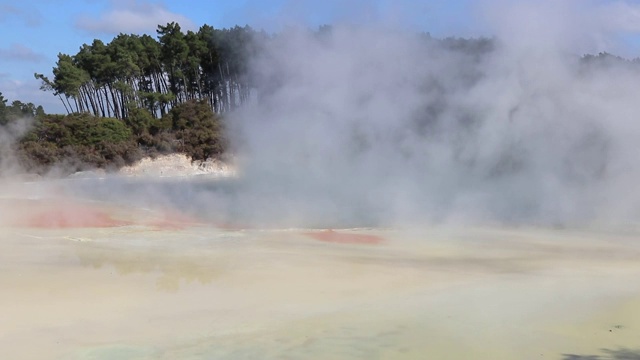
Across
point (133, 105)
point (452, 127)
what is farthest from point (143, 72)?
point (452, 127)

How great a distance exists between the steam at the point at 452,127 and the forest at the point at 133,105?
496 inches

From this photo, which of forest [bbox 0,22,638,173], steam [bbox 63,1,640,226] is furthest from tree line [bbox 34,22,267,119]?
steam [bbox 63,1,640,226]

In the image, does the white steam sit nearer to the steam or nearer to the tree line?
the steam

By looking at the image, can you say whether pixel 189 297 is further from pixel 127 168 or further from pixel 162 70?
pixel 162 70

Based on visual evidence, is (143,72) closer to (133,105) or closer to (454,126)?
(133,105)

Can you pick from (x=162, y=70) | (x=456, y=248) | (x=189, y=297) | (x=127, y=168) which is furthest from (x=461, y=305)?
(x=162, y=70)

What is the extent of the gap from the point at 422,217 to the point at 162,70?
37.6 m

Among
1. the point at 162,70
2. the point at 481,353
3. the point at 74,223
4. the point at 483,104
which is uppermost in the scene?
the point at 162,70

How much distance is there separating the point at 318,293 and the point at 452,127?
551 cm

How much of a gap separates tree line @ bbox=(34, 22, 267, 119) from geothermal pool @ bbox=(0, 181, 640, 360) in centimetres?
3204

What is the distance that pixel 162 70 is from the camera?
4641cm

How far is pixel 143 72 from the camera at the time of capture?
46.8 metres

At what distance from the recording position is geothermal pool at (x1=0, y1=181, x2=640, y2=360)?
513 centimetres

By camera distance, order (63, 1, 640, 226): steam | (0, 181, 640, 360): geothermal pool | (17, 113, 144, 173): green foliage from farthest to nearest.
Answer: (17, 113, 144, 173): green foliage
(63, 1, 640, 226): steam
(0, 181, 640, 360): geothermal pool
